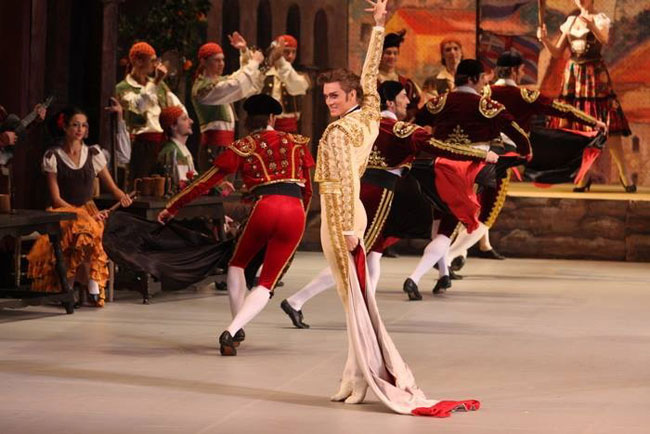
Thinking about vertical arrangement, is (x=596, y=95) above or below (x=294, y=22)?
below

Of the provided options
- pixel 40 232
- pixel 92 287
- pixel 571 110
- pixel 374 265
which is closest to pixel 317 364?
pixel 374 265

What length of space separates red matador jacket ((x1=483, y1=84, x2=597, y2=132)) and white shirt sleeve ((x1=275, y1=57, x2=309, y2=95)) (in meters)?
2.85

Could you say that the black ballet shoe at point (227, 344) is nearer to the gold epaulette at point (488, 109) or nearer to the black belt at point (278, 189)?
the black belt at point (278, 189)

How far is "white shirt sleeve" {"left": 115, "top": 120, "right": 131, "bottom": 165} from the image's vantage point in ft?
34.9

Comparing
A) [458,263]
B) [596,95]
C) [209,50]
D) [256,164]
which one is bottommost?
[458,263]

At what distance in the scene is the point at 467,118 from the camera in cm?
1025

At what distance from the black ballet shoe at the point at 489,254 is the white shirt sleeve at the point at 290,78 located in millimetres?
2114

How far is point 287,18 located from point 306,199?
22.1 ft

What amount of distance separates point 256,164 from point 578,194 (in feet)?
20.7

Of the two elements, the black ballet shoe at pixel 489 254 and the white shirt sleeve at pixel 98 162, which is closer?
the white shirt sleeve at pixel 98 162

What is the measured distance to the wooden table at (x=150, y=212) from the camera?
948 centimetres

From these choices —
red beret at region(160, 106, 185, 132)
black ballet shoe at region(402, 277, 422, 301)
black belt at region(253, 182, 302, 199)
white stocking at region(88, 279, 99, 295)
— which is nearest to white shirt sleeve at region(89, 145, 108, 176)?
red beret at region(160, 106, 185, 132)

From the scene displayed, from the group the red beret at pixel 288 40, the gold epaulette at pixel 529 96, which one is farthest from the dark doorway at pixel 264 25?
the gold epaulette at pixel 529 96

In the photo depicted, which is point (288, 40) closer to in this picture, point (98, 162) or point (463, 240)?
point (463, 240)
